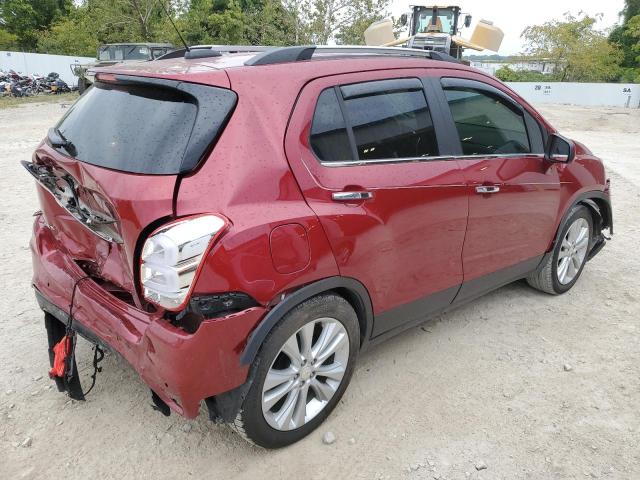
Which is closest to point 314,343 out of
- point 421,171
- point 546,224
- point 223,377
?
point 223,377

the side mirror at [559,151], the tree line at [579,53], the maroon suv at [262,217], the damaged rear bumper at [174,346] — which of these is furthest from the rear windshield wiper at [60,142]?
the tree line at [579,53]

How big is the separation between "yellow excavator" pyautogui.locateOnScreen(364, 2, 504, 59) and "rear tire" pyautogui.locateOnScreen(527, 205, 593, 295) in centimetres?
1096

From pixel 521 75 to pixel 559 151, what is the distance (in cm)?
4256

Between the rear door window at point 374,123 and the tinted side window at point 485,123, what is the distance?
0.90 ft

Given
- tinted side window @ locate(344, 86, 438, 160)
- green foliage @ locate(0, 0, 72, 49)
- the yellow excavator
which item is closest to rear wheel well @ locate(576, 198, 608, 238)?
tinted side window @ locate(344, 86, 438, 160)

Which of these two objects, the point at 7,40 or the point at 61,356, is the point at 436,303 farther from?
the point at 7,40

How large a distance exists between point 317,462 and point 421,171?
1.53m

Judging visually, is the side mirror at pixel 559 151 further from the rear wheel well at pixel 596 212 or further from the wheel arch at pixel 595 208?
the rear wheel well at pixel 596 212

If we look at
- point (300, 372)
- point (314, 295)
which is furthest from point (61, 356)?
point (314, 295)

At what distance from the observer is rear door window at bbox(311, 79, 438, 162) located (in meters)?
2.34

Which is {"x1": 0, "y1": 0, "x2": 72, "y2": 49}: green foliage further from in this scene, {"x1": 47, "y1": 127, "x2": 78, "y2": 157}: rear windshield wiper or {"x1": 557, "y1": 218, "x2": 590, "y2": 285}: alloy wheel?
{"x1": 557, "y1": 218, "x2": 590, "y2": 285}: alloy wheel

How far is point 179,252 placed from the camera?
6.22 feet

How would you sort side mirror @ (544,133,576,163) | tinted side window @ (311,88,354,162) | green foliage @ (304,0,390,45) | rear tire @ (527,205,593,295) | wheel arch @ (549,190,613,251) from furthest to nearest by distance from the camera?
1. green foliage @ (304,0,390,45)
2. rear tire @ (527,205,593,295)
3. wheel arch @ (549,190,613,251)
4. side mirror @ (544,133,576,163)
5. tinted side window @ (311,88,354,162)

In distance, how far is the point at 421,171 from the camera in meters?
2.67
